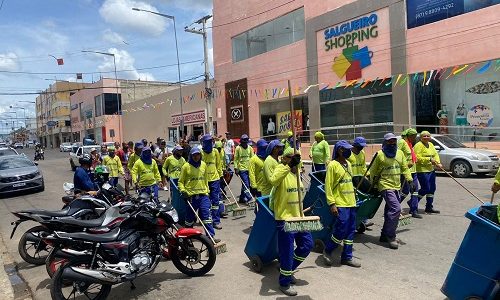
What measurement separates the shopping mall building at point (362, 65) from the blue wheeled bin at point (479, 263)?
580 inches

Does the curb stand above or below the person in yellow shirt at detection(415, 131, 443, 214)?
below

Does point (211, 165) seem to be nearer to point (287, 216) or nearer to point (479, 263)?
point (287, 216)

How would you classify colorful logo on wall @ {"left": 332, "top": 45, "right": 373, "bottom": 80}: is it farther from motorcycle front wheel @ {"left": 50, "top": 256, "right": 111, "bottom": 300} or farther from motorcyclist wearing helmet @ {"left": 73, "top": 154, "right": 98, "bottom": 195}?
motorcycle front wheel @ {"left": 50, "top": 256, "right": 111, "bottom": 300}

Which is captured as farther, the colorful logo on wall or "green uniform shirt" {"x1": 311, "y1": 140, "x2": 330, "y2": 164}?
the colorful logo on wall

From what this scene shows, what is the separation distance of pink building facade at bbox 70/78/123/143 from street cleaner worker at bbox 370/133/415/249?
4720 centimetres

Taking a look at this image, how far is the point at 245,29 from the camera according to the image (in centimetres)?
2873

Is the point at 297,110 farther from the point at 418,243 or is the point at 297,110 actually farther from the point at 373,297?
the point at 373,297

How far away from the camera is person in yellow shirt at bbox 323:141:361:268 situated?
227 inches

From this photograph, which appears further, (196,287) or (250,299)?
(196,287)

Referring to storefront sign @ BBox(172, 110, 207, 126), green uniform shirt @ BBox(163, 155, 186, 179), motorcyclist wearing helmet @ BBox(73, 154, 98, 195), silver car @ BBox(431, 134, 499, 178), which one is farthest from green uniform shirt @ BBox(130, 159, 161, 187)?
storefront sign @ BBox(172, 110, 207, 126)

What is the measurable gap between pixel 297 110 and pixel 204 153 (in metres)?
17.5

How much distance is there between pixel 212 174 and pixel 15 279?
3820 millimetres

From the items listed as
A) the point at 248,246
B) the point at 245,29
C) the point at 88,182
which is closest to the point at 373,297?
the point at 248,246

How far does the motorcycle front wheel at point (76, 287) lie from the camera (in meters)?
4.77
